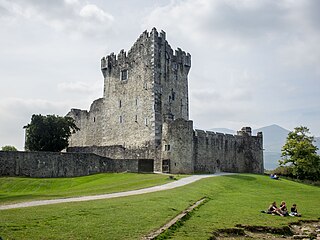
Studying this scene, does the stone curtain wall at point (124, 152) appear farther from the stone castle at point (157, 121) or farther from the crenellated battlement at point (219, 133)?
the crenellated battlement at point (219, 133)

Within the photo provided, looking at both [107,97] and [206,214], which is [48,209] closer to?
[206,214]

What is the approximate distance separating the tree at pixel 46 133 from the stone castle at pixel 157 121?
12.1ft

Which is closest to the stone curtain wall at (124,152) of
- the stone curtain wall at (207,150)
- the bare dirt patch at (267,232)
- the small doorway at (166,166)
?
the small doorway at (166,166)

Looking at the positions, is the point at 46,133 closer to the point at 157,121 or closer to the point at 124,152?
the point at 124,152

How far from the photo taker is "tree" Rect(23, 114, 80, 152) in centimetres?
5709

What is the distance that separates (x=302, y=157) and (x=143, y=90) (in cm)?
2552

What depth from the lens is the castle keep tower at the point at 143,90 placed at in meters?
55.2

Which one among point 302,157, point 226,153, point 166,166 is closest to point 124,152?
point 166,166

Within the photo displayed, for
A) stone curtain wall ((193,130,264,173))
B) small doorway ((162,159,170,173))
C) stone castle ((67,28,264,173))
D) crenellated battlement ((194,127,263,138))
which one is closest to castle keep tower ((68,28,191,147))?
stone castle ((67,28,264,173))

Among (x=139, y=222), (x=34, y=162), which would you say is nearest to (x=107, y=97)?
(x=34, y=162)

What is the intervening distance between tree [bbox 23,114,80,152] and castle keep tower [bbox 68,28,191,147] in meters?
6.62

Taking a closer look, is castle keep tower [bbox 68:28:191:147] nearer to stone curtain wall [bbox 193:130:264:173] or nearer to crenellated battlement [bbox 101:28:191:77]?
crenellated battlement [bbox 101:28:191:77]

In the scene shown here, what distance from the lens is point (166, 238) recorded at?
1388 cm

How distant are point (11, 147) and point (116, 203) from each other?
71562 mm
